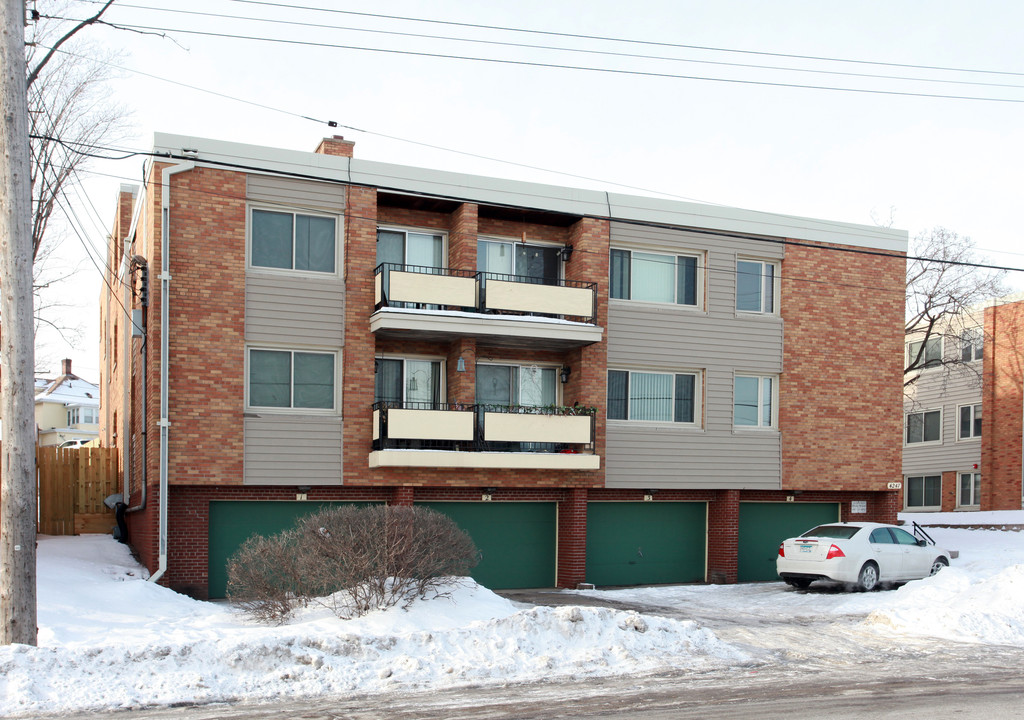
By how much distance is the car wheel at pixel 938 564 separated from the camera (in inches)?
791

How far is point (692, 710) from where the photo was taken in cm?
935

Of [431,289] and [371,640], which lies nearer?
[371,640]

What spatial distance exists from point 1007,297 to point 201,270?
1121 inches

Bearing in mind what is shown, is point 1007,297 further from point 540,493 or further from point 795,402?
point 540,493

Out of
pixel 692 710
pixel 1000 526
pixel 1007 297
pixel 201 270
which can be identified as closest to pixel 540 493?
pixel 201 270

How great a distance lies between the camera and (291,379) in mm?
19016

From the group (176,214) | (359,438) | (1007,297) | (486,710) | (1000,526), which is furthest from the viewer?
(1007,297)

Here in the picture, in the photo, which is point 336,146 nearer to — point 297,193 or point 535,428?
point 297,193

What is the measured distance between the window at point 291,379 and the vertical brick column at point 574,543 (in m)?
5.43

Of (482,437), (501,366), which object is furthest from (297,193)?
(482,437)

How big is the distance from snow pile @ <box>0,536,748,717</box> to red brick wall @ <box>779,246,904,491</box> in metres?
11.0

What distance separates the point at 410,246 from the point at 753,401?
8479 millimetres

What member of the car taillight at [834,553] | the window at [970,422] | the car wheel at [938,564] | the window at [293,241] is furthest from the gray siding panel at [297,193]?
the window at [970,422]

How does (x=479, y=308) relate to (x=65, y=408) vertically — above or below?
above
